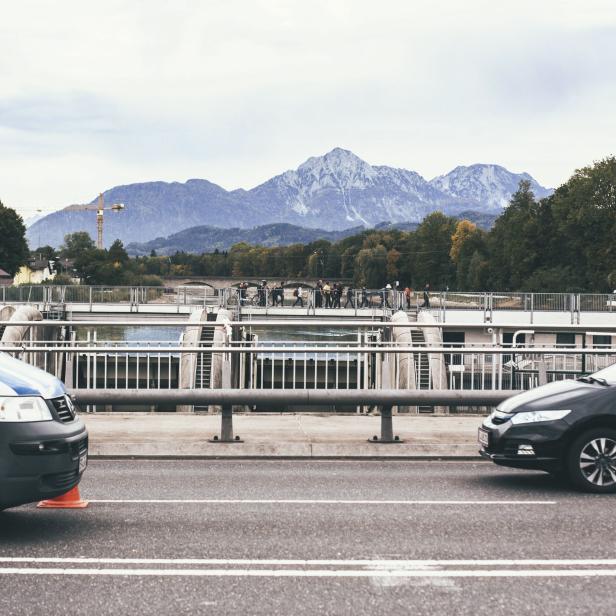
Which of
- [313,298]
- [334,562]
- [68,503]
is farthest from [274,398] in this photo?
[313,298]

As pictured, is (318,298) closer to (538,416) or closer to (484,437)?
(484,437)

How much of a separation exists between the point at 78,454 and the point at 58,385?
610 millimetres

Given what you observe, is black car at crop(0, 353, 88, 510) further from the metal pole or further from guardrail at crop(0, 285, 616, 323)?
guardrail at crop(0, 285, 616, 323)

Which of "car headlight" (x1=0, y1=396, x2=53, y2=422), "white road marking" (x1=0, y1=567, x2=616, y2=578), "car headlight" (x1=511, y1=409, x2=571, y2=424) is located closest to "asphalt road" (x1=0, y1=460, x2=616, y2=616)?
"white road marking" (x1=0, y1=567, x2=616, y2=578)

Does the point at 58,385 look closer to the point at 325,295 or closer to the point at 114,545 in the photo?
the point at 114,545

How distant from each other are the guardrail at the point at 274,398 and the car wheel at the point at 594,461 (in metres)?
2.65

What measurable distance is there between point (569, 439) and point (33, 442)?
5161 millimetres

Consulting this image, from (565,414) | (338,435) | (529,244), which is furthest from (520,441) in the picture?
(529,244)

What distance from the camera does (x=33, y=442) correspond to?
707 centimetres

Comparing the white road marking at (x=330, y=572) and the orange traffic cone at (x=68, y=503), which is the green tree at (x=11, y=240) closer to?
the orange traffic cone at (x=68, y=503)

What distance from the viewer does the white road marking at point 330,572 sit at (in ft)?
20.7

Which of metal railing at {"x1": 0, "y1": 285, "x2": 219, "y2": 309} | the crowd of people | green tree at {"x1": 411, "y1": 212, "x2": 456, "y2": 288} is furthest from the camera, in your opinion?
green tree at {"x1": 411, "y1": 212, "x2": 456, "y2": 288}

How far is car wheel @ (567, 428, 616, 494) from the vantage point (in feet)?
30.2

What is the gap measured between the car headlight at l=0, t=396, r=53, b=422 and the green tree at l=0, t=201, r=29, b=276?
330ft
